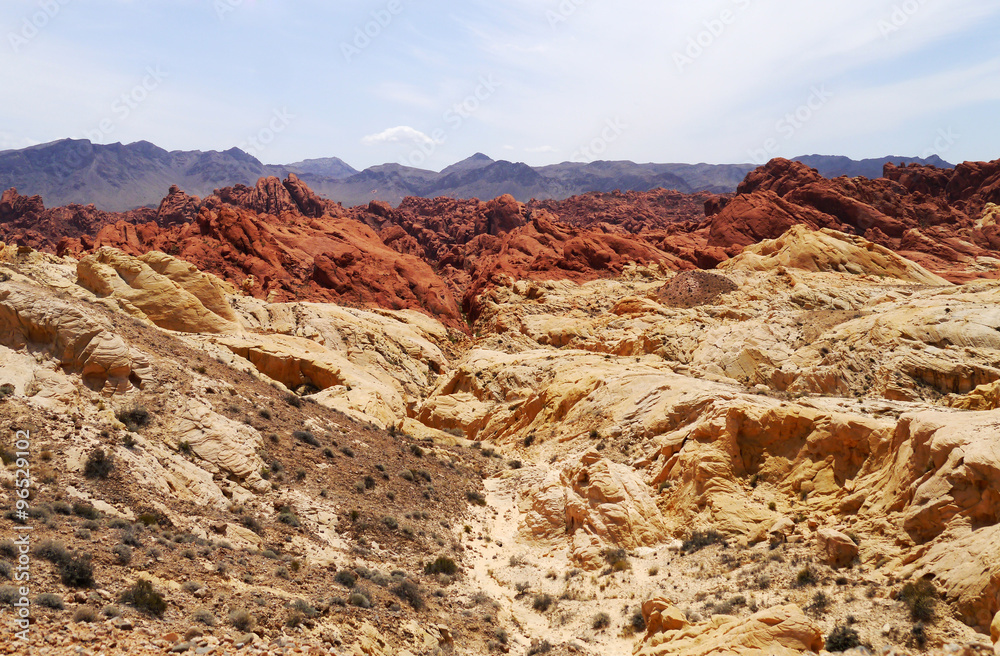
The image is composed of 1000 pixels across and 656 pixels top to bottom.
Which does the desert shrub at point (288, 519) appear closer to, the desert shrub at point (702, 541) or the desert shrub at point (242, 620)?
the desert shrub at point (242, 620)

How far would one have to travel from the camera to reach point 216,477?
18.0 metres

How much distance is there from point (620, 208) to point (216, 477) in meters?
172

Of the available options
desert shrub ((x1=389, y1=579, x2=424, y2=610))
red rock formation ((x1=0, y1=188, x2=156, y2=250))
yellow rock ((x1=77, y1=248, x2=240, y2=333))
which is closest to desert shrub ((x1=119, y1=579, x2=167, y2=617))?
desert shrub ((x1=389, y1=579, x2=424, y2=610))

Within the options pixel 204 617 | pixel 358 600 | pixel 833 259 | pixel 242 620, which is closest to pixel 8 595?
pixel 204 617

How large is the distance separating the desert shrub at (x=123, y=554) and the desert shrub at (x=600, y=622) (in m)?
10.3

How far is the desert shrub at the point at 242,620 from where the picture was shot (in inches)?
403

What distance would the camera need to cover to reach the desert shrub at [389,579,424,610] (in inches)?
559

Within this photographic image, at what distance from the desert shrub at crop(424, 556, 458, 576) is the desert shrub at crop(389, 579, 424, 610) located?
2.55 meters

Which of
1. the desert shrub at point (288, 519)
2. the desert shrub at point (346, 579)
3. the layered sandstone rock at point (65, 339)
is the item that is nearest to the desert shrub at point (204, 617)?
the desert shrub at point (346, 579)

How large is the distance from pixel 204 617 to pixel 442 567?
27.9 feet

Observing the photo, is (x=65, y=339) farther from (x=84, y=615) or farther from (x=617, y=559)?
(x=617, y=559)

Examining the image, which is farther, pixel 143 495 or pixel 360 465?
pixel 360 465

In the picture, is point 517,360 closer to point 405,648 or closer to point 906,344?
point 906,344

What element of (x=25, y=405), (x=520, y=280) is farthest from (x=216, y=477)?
(x=520, y=280)
